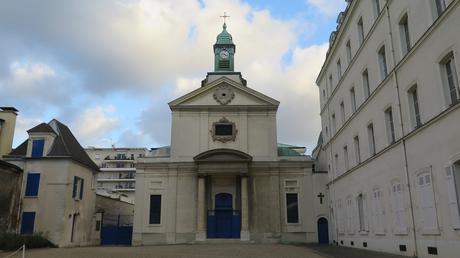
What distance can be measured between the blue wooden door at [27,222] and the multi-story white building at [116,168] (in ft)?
198

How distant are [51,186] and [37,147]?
3.40 m

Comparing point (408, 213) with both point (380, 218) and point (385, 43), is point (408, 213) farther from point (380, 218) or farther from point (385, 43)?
point (385, 43)

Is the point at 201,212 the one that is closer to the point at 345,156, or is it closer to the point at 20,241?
the point at 345,156

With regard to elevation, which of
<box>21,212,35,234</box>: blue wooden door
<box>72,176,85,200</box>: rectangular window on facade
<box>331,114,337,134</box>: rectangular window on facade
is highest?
<box>331,114,337,134</box>: rectangular window on facade

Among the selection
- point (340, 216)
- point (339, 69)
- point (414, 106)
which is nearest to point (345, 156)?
point (340, 216)

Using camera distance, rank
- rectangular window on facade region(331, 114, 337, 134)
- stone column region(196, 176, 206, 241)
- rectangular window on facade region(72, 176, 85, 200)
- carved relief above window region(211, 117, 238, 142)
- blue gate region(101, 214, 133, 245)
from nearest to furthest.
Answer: rectangular window on facade region(331, 114, 337, 134) < stone column region(196, 176, 206, 241) < rectangular window on facade region(72, 176, 85, 200) < carved relief above window region(211, 117, 238, 142) < blue gate region(101, 214, 133, 245)

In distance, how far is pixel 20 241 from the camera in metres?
25.3

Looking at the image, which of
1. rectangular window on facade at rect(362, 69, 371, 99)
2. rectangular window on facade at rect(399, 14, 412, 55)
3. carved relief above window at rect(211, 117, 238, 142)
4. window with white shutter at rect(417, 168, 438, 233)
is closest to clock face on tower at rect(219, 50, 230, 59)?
carved relief above window at rect(211, 117, 238, 142)

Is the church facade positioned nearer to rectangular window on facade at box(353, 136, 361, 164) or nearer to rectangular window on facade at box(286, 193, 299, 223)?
rectangular window on facade at box(286, 193, 299, 223)

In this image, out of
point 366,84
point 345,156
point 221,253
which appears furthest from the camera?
point 345,156

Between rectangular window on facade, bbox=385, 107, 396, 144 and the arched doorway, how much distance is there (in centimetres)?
1532

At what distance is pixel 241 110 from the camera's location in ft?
115

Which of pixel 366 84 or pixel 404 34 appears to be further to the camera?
pixel 366 84

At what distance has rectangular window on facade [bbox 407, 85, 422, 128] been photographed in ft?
52.6
